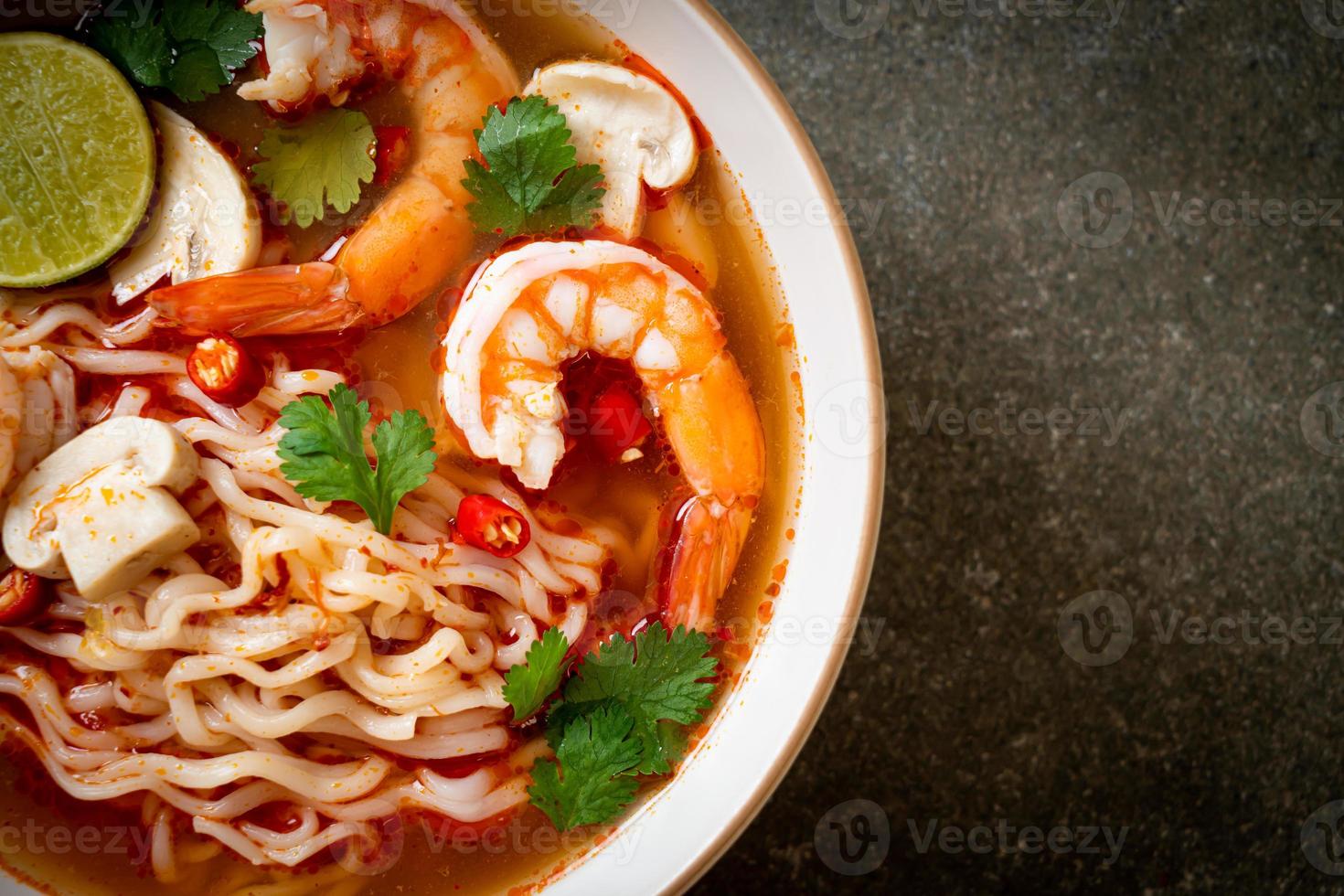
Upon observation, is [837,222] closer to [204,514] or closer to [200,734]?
[204,514]

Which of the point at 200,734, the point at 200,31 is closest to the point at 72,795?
the point at 200,734

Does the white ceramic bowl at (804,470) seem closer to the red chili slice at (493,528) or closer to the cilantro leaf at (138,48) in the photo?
the red chili slice at (493,528)

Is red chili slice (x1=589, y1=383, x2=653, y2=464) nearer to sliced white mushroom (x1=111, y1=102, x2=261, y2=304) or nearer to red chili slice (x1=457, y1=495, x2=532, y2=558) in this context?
red chili slice (x1=457, y1=495, x2=532, y2=558)

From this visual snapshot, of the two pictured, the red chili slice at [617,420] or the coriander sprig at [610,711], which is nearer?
the coriander sprig at [610,711]

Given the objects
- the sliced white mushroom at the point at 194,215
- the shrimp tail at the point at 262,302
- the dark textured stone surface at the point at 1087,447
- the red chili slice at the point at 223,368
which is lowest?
the dark textured stone surface at the point at 1087,447

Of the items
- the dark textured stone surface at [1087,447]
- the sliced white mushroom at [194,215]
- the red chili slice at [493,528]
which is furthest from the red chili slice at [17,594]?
the dark textured stone surface at [1087,447]

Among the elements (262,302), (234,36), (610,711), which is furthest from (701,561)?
(234,36)

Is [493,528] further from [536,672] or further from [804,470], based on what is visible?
[804,470]

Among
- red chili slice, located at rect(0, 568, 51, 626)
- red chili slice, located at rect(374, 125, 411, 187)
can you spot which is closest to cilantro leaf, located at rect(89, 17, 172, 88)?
red chili slice, located at rect(374, 125, 411, 187)
